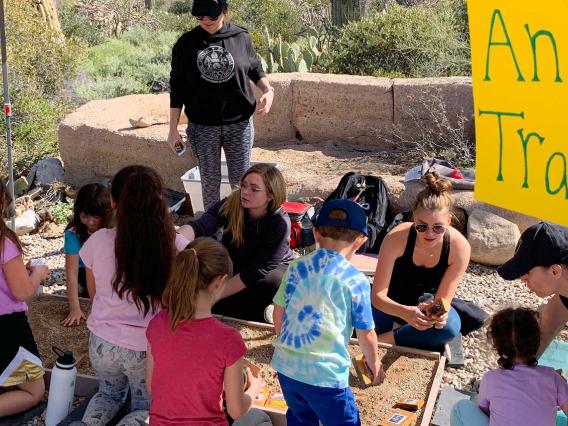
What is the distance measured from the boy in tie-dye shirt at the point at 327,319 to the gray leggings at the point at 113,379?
2.45 ft

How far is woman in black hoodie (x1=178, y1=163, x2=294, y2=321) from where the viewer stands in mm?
4211

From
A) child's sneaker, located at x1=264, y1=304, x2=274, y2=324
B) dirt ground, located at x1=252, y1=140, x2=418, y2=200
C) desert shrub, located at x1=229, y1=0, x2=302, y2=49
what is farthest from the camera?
desert shrub, located at x1=229, y1=0, x2=302, y2=49

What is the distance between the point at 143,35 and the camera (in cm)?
1609

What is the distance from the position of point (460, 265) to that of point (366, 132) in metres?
3.85

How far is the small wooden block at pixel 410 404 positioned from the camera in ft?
11.7

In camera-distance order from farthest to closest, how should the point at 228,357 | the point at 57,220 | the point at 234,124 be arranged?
the point at 57,220
the point at 234,124
the point at 228,357

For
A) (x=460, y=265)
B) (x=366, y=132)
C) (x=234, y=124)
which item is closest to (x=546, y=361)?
(x=460, y=265)

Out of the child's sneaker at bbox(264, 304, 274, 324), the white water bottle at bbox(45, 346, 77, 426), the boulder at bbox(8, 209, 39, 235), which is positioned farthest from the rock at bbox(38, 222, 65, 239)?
the white water bottle at bbox(45, 346, 77, 426)

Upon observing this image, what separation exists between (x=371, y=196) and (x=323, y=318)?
119 inches

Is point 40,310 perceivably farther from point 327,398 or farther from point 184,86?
point 327,398

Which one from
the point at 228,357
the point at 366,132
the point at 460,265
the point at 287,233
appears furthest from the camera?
the point at 366,132

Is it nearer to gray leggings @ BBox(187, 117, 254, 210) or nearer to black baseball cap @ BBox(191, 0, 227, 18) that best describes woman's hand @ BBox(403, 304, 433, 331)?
gray leggings @ BBox(187, 117, 254, 210)

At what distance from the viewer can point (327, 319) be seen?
9.38ft

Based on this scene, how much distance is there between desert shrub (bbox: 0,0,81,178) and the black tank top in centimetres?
519
